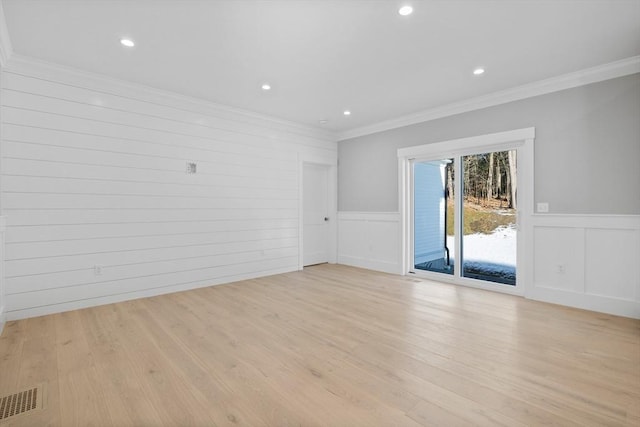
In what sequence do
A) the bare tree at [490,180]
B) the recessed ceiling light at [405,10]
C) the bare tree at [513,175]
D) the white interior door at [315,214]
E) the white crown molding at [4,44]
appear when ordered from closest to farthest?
1. the recessed ceiling light at [405,10]
2. the white crown molding at [4,44]
3. the bare tree at [513,175]
4. the bare tree at [490,180]
5. the white interior door at [315,214]

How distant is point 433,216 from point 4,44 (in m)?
5.75

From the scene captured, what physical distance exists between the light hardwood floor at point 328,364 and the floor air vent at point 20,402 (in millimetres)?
74

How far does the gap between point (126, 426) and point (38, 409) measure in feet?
2.14

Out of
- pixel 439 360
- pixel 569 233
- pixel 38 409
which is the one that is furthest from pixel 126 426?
pixel 569 233

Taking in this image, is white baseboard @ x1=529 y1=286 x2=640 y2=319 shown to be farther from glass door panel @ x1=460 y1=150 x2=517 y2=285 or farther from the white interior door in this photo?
the white interior door

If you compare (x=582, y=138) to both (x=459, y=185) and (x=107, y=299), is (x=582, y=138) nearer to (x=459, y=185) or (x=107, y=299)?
(x=459, y=185)

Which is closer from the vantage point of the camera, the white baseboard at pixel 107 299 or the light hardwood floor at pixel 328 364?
the light hardwood floor at pixel 328 364

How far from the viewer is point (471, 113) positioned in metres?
4.51

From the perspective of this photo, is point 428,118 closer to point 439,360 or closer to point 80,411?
point 439,360

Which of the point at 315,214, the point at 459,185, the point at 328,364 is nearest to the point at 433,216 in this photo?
the point at 459,185

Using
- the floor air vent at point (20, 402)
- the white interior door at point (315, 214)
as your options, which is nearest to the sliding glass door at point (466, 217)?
the white interior door at point (315, 214)

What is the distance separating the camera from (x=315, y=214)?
6.43 m

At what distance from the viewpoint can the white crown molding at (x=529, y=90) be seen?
3.31m

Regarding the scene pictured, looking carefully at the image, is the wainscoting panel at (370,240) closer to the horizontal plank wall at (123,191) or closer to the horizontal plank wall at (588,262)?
the horizontal plank wall at (123,191)
